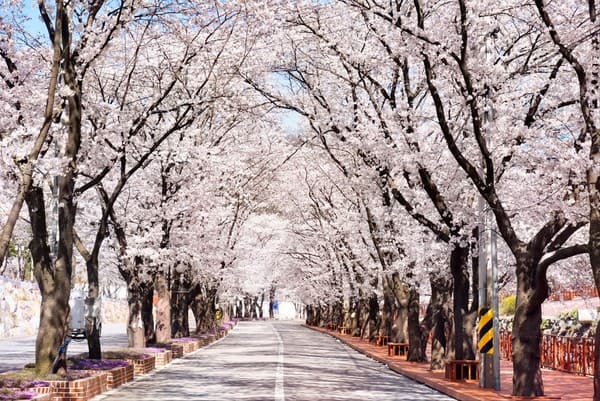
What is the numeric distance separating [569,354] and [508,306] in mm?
25012

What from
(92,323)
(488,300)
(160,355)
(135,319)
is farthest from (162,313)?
(488,300)

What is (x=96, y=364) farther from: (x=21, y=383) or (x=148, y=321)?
(x=148, y=321)

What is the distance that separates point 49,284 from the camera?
18.2 m

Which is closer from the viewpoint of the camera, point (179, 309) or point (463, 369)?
point (463, 369)

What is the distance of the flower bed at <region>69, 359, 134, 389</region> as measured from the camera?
1944 cm

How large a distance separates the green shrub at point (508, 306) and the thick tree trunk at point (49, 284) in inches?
1405

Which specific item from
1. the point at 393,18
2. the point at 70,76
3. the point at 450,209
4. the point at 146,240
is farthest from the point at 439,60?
the point at 146,240

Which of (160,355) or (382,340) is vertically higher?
(160,355)

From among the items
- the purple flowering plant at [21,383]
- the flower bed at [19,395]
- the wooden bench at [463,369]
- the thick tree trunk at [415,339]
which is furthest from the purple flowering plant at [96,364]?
the thick tree trunk at [415,339]

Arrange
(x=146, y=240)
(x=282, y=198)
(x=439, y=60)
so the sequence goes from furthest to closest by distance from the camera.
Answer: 1. (x=282, y=198)
2. (x=146, y=240)
3. (x=439, y=60)

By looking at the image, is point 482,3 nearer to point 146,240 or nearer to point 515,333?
point 515,333

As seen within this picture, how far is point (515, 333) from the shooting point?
17203 millimetres

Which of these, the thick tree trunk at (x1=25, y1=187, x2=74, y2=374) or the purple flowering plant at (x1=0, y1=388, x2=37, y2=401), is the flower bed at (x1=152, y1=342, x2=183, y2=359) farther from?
the purple flowering plant at (x1=0, y1=388, x2=37, y2=401)

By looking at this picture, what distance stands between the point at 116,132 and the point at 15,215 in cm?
868
